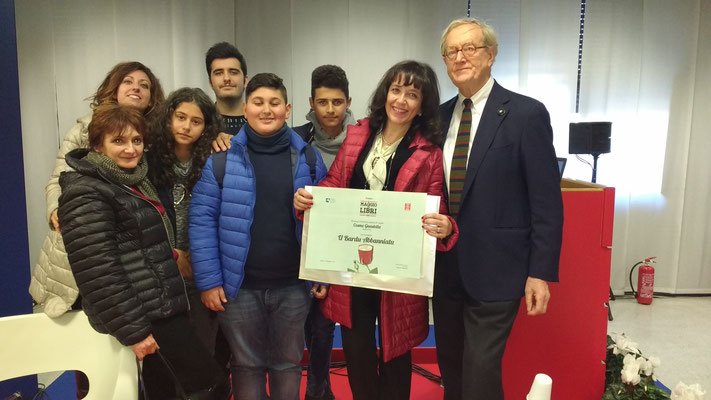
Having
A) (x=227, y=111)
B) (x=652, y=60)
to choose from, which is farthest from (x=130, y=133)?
(x=652, y=60)

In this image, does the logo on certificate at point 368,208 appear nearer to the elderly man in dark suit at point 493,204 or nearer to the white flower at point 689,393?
the elderly man in dark suit at point 493,204

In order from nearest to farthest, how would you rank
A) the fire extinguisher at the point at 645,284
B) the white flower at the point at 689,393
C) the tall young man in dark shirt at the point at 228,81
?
the white flower at the point at 689,393
the tall young man in dark shirt at the point at 228,81
the fire extinguisher at the point at 645,284

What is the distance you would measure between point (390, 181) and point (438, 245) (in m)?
0.28

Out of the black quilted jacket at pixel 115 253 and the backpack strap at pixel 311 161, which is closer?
the black quilted jacket at pixel 115 253

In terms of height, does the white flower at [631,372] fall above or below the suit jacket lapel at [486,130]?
below

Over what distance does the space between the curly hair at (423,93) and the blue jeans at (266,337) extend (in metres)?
0.74

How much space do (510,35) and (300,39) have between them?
1.94 metres

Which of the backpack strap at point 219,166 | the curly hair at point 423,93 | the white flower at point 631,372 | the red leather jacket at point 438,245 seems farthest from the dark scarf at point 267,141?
the white flower at point 631,372

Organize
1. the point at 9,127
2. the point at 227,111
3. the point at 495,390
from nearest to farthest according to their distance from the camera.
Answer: the point at 495,390 → the point at 9,127 → the point at 227,111

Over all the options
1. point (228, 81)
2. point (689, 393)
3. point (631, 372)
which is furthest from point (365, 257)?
point (689, 393)

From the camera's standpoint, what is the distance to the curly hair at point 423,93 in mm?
1675

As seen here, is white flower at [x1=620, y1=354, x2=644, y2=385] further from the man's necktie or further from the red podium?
the man's necktie

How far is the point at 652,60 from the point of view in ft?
14.4

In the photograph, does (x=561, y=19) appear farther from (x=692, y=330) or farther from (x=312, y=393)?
(x=312, y=393)
